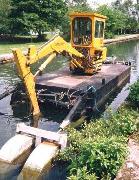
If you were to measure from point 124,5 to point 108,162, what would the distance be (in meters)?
98.2

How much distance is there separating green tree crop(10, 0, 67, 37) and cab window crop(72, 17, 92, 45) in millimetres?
30186

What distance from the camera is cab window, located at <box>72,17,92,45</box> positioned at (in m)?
20.4

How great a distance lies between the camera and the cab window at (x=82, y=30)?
20.4 metres

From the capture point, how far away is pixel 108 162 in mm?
9219

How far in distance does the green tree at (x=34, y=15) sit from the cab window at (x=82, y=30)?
30.2 metres

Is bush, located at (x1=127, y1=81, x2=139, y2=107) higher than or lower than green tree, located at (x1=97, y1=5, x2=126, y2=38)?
lower

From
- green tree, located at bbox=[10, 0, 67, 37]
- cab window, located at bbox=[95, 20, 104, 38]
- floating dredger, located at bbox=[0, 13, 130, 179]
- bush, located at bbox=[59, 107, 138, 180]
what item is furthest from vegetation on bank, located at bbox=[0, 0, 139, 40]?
bush, located at bbox=[59, 107, 138, 180]

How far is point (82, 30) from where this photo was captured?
20.5m

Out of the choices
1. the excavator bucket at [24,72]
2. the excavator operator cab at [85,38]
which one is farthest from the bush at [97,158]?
the excavator operator cab at [85,38]

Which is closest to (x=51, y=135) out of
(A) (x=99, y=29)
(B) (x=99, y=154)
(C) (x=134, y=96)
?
(B) (x=99, y=154)

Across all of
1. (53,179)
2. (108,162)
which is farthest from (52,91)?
(108,162)

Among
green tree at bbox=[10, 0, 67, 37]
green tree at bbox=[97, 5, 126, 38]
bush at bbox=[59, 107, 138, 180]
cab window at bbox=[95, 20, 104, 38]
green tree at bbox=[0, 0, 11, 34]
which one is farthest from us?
green tree at bbox=[97, 5, 126, 38]

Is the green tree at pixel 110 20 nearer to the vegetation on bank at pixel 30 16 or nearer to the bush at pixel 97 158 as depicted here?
the vegetation on bank at pixel 30 16

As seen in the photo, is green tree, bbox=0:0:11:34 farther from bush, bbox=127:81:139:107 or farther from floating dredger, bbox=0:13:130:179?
bush, bbox=127:81:139:107
